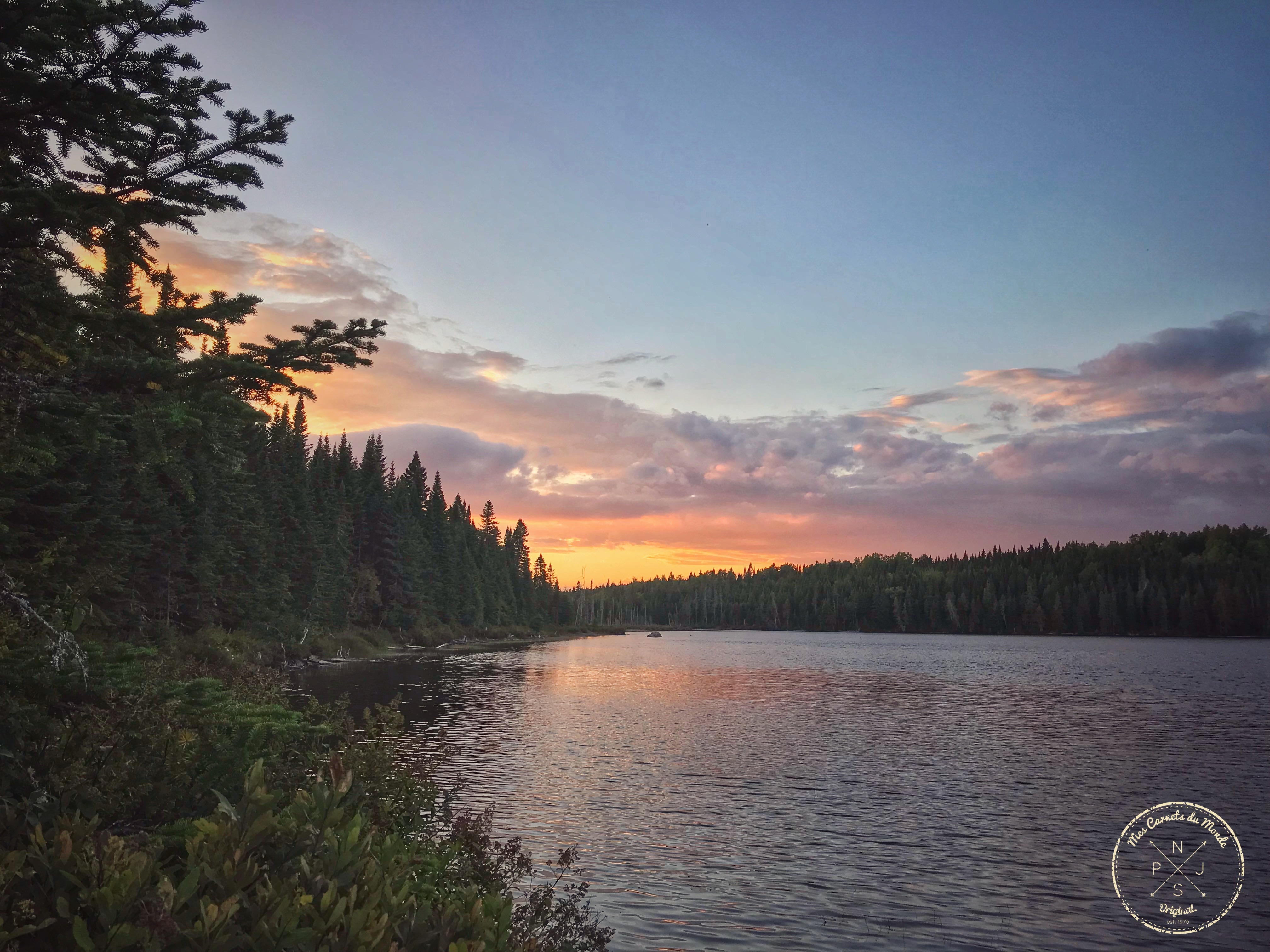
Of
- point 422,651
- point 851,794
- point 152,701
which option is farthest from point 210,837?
point 422,651

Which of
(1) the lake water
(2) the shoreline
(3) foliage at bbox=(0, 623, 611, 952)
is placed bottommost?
(2) the shoreline

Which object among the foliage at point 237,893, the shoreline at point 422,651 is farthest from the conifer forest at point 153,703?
the shoreline at point 422,651

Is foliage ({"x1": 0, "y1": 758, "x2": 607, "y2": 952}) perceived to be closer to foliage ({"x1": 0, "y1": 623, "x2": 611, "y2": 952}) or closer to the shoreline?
foliage ({"x1": 0, "y1": 623, "x2": 611, "y2": 952})

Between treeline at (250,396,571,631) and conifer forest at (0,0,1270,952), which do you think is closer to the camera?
conifer forest at (0,0,1270,952)

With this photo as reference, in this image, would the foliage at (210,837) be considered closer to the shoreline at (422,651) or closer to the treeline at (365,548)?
the treeline at (365,548)

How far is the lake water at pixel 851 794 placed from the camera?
16859 mm

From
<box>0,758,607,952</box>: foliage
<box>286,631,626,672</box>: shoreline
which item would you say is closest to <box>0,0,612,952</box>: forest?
<box>0,758,607,952</box>: foliage

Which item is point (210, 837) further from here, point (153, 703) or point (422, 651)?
point (422, 651)

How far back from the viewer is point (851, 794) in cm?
2758

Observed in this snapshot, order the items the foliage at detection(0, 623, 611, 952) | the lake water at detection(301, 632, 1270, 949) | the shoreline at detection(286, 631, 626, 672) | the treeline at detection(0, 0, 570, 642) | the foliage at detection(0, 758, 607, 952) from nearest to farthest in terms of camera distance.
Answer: the foliage at detection(0, 758, 607, 952) < the foliage at detection(0, 623, 611, 952) < the treeline at detection(0, 0, 570, 642) < the lake water at detection(301, 632, 1270, 949) < the shoreline at detection(286, 631, 626, 672)

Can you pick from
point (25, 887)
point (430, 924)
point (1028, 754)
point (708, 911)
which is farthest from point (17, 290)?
point (1028, 754)

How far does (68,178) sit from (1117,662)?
11479cm

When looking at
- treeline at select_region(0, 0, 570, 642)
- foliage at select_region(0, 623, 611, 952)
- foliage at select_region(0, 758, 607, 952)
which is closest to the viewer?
foliage at select_region(0, 758, 607, 952)

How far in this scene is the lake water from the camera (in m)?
16.9
